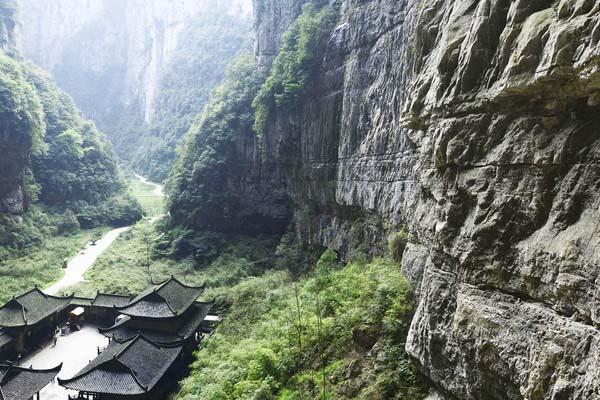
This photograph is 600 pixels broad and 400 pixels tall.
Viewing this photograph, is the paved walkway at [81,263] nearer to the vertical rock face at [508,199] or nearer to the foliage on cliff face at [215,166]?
the foliage on cliff face at [215,166]

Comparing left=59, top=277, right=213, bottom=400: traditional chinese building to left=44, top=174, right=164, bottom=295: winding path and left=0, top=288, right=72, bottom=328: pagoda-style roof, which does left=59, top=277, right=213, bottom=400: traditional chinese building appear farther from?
left=44, top=174, right=164, bottom=295: winding path

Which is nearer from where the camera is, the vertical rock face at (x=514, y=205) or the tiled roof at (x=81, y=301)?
the vertical rock face at (x=514, y=205)

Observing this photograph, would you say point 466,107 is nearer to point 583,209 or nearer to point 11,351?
point 583,209

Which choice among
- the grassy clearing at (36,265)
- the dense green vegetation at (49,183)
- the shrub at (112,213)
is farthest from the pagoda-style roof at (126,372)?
the shrub at (112,213)

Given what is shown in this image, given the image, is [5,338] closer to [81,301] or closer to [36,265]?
[81,301]

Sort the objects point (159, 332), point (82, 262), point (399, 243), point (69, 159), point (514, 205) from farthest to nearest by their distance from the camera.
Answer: point (69, 159) < point (82, 262) < point (159, 332) < point (399, 243) < point (514, 205)

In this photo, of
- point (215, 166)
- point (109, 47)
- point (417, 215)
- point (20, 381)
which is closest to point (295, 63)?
point (215, 166)
